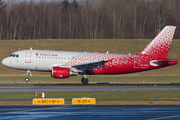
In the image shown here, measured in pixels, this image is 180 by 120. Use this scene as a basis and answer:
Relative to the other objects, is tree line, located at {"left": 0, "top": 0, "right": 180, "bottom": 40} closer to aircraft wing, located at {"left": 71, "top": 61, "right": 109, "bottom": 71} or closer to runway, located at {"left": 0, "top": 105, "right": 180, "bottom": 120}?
aircraft wing, located at {"left": 71, "top": 61, "right": 109, "bottom": 71}

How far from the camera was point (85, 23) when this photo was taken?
118m

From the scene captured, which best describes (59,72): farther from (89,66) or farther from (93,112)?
(93,112)

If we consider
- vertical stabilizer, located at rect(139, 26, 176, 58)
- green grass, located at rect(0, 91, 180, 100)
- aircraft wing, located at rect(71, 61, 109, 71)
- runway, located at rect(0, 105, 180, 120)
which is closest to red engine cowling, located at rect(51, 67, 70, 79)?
aircraft wing, located at rect(71, 61, 109, 71)

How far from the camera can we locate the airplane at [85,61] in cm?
4097

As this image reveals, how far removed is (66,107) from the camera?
23125 mm

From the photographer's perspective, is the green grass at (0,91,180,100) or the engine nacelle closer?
the green grass at (0,91,180,100)

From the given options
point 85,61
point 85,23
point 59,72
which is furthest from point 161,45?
point 85,23

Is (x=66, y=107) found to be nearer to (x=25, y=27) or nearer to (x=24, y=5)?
(x=25, y=27)

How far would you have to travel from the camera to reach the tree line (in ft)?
374

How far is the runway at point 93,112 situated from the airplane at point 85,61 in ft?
56.1

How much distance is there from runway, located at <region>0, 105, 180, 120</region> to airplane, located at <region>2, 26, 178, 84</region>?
1710cm

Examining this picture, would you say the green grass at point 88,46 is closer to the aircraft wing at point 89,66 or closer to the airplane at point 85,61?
the airplane at point 85,61

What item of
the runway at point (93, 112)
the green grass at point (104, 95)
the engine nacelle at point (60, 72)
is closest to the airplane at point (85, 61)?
the engine nacelle at point (60, 72)

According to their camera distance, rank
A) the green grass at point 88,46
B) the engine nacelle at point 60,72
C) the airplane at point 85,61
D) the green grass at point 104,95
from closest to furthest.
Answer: the green grass at point 104,95
the engine nacelle at point 60,72
the airplane at point 85,61
the green grass at point 88,46
